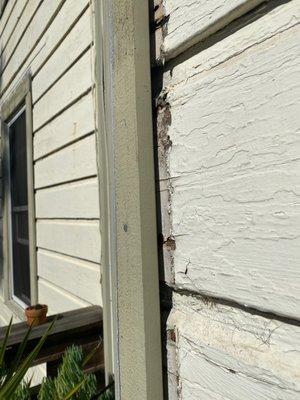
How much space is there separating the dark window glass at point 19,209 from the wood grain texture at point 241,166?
10.9ft

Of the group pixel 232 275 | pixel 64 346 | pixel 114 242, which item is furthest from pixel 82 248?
pixel 232 275

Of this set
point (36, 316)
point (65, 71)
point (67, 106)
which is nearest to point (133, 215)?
point (36, 316)

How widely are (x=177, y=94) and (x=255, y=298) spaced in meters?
0.47

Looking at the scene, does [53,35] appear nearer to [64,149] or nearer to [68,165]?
[64,149]

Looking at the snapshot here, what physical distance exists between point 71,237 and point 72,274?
0.22 metres

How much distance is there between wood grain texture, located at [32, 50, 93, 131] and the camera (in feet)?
7.80

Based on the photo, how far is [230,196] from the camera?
824 millimetres

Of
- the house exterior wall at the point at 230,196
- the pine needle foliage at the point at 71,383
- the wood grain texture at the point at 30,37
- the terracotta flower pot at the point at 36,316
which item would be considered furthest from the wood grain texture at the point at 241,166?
the wood grain texture at the point at 30,37

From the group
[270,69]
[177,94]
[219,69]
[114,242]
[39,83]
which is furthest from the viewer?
[39,83]

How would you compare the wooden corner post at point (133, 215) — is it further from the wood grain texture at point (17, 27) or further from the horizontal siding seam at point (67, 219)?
the wood grain texture at point (17, 27)

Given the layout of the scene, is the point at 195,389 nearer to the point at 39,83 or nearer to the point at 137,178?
the point at 137,178

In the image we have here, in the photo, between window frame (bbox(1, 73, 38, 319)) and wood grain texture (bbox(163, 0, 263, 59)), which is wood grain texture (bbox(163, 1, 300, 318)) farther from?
window frame (bbox(1, 73, 38, 319))

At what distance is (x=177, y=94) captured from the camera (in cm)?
98

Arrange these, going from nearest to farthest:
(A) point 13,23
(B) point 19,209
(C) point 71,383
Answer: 1. (C) point 71,383
2. (A) point 13,23
3. (B) point 19,209
